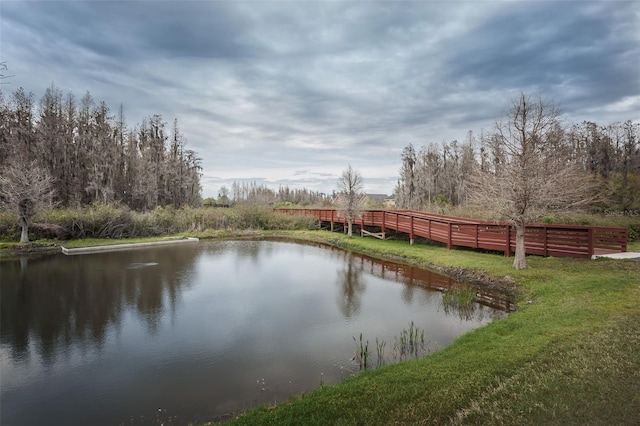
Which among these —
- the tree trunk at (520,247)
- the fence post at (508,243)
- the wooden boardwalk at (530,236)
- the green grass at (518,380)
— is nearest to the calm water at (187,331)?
the green grass at (518,380)

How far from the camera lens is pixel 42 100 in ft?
116

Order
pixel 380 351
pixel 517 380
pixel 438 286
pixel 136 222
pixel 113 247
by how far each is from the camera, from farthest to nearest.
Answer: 1. pixel 136 222
2. pixel 113 247
3. pixel 438 286
4. pixel 380 351
5. pixel 517 380

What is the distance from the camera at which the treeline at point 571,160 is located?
27.8m

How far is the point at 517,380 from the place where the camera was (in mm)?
4316

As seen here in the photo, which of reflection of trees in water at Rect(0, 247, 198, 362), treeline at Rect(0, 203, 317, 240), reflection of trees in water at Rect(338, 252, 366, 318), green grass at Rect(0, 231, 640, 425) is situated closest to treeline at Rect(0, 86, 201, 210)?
treeline at Rect(0, 203, 317, 240)

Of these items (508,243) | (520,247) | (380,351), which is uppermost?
(520,247)

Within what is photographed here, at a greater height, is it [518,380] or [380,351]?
[518,380]

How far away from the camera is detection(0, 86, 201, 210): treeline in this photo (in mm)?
32656

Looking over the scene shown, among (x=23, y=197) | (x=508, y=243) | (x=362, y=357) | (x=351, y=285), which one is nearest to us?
(x=362, y=357)

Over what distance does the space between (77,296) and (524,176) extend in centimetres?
1574

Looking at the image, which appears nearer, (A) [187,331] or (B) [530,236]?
(A) [187,331]

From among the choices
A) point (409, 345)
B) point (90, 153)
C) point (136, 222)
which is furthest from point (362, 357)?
point (90, 153)

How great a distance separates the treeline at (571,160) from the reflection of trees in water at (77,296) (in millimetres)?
15116

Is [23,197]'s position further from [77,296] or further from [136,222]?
[77,296]
